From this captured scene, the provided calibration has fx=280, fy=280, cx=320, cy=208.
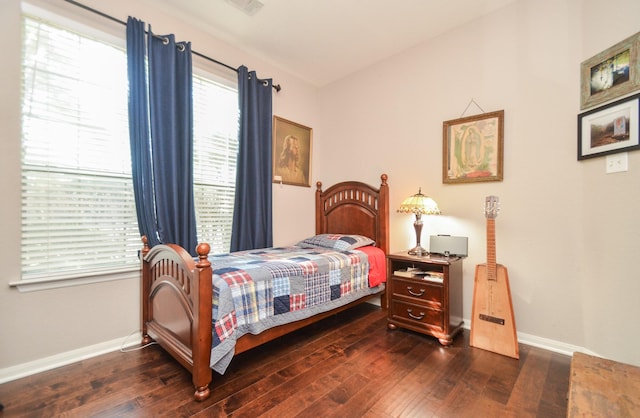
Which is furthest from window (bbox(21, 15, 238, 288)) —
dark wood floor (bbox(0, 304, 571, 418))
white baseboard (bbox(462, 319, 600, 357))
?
white baseboard (bbox(462, 319, 600, 357))

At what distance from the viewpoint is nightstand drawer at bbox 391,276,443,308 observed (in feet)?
7.58

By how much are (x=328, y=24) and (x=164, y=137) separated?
A: 1858 mm

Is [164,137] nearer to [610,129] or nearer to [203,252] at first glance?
[203,252]

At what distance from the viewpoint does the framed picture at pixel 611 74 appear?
1744 millimetres

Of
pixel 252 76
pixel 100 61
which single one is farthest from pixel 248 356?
pixel 252 76

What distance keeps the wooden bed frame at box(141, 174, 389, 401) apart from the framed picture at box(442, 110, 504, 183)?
2.32 feet

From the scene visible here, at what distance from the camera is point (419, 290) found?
7.91 ft

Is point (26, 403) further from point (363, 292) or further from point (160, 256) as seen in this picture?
point (363, 292)

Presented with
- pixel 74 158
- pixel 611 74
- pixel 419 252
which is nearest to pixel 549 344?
pixel 419 252

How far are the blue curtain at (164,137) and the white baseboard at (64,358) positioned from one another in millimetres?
836

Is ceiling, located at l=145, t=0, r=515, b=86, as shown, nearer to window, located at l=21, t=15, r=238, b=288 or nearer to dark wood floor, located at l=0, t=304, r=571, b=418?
window, located at l=21, t=15, r=238, b=288

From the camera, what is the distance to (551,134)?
7.27ft

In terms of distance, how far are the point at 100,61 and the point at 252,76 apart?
1361 mm

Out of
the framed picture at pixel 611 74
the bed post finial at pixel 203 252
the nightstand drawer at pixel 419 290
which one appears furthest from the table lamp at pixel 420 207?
the bed post finial at pixel 203 252
